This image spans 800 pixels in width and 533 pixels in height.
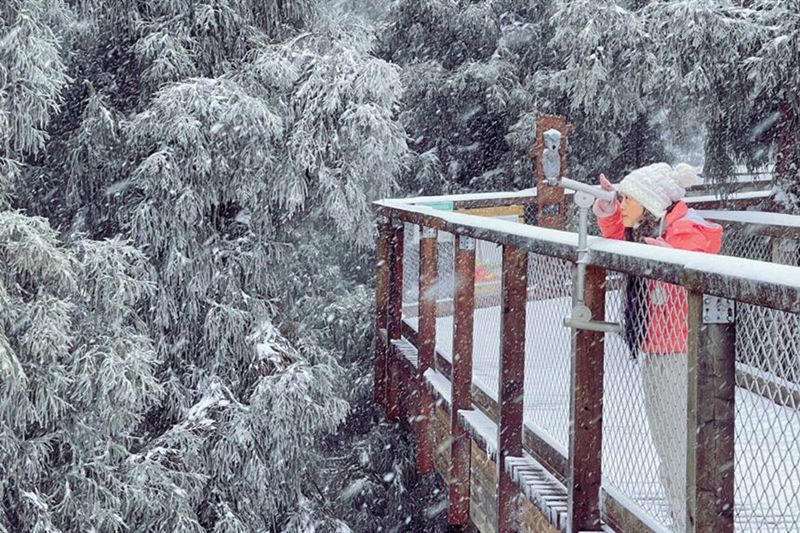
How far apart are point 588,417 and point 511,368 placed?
885mm

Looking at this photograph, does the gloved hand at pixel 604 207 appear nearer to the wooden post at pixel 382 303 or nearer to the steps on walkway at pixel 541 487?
the steps on walkway at pixel 541 487

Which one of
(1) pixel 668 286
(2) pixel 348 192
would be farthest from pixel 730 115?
(1) pixel 668 286

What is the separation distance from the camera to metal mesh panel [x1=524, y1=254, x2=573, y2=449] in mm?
3770

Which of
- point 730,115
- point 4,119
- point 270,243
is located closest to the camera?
point 4,119

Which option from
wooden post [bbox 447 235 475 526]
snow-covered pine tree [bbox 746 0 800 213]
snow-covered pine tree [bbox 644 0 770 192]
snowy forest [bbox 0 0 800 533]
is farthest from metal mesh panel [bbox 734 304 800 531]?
snowy forest [bbox 0 0 800 533]

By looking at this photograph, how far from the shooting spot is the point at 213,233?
1058 cm

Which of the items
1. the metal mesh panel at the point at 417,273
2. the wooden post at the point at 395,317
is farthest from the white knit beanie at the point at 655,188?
the wooden post at the point at 395,317

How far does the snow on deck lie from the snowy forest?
4.34 metres

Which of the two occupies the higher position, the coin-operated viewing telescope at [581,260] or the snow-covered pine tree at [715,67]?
the snow-covered pine tree at [715,67]

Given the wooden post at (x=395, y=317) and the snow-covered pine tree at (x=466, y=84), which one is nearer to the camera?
the wooden post at (x=395, y=317)

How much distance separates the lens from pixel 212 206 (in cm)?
1078

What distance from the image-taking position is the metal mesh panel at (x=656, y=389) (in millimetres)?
2836

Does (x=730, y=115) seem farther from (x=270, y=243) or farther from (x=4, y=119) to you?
(x=4, y=119)

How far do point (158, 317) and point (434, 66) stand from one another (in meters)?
6.16
